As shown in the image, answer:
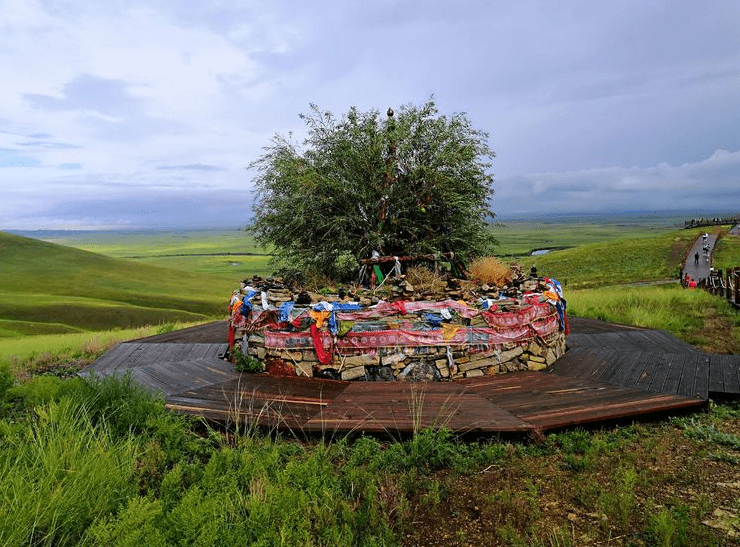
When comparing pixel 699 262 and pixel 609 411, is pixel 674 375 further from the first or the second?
pixel 699 262

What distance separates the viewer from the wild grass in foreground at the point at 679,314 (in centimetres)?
1187

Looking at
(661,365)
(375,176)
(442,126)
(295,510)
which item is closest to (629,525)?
(295,510)

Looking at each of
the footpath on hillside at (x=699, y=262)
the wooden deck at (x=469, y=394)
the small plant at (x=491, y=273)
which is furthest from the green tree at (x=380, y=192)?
the footpath on hillside at (x=699, y=262)

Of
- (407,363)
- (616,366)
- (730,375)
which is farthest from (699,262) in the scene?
(407,363)

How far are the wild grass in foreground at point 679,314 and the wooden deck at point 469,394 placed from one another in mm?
2762

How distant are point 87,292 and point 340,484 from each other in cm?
6378

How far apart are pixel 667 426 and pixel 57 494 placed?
7480 mm

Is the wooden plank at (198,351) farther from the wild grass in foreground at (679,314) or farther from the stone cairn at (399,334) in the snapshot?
the wild grass in foreground at (679,314)

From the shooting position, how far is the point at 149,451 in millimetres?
4910

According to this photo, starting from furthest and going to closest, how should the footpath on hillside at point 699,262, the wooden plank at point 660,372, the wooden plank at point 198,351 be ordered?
the footpath on hillside at point 699,262 → the wooden plank at point 198,351 → the wooden plank at point 660,372

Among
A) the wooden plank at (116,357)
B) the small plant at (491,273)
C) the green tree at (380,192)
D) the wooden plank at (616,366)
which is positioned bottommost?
the wooden plank at (116,357)

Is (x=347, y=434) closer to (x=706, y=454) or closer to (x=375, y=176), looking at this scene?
(x=706, y=454)

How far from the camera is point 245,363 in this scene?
9047mm

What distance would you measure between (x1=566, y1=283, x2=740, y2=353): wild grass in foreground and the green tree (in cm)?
582
